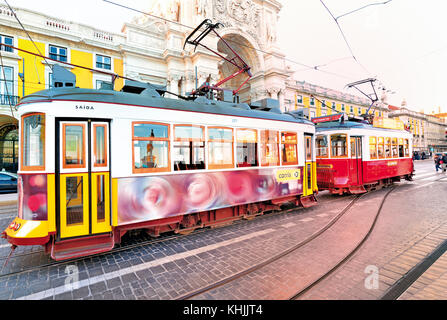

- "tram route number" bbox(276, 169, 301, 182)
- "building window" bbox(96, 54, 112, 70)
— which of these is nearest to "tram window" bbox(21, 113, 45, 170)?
"tram route number" bbox(276, 169, 301, 182)

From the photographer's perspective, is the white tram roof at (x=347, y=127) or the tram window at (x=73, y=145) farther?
the white tram roof at (x=347, y=127)

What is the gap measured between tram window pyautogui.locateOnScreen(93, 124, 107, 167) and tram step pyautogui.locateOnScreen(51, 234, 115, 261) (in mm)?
1504

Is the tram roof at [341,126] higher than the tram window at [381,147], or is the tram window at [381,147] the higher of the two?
the tram roof at [341,126]

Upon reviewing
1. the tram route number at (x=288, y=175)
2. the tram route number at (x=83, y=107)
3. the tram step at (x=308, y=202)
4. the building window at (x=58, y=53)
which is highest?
the building window at (x=58, y=53)

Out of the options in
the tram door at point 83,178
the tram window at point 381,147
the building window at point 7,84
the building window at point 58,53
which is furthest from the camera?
the building window at point 58,53

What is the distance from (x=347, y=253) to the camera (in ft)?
13.4

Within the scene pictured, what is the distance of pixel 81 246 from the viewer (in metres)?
4.00

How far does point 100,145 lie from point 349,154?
34.0 ft

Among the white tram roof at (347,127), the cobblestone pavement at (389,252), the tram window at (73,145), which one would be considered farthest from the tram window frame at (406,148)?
the tram window at (73,145)

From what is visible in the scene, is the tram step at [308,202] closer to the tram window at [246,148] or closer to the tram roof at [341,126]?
the tram window at [246,148]

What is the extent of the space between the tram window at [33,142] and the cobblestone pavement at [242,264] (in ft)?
6.41

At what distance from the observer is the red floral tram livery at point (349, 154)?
993 cm
